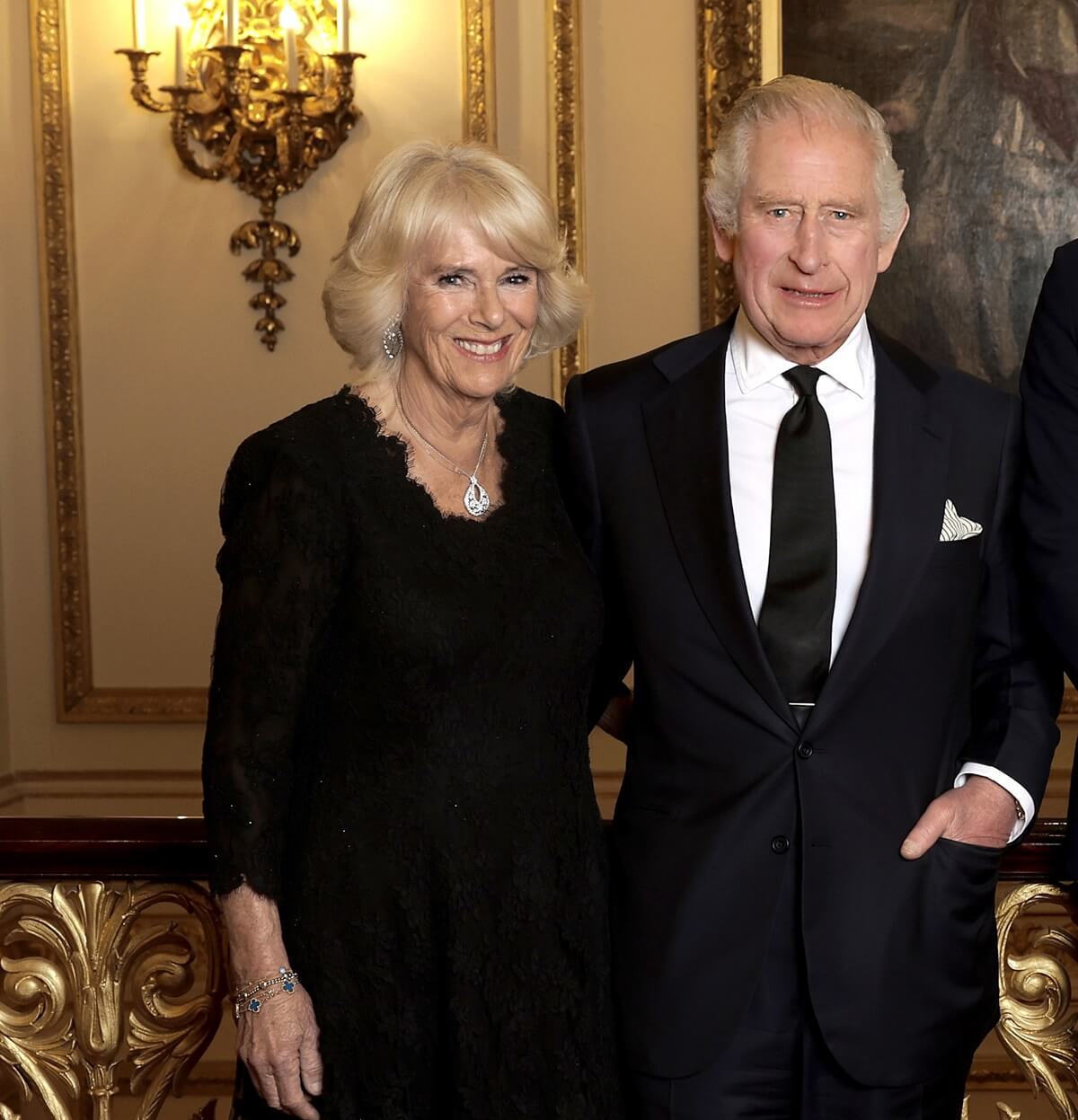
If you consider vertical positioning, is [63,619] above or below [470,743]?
below

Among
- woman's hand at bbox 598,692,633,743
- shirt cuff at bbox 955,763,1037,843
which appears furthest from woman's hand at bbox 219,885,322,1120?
A: shirt cuff at bbox 955,763,1037,843

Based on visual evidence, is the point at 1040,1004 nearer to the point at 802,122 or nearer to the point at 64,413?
the point at 802,122

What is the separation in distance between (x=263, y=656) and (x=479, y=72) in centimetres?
370

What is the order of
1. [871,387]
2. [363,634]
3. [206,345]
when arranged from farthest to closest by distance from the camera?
[206,345] → [871,387] → [363,634]

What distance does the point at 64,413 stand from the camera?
553 cm

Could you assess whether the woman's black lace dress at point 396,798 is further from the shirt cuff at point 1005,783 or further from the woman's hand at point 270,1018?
the shirt cuff at point 1005,783

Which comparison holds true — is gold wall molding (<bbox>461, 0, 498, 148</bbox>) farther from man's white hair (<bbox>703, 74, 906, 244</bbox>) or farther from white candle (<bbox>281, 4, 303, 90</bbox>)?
man's white hair (<bbox>703, 74, 906, 244</bbox>)

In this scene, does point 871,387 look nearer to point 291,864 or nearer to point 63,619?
point 291,864

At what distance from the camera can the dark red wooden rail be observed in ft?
7.72

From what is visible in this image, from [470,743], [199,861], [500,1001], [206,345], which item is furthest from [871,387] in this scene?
[206,345]

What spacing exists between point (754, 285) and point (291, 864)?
1040mm

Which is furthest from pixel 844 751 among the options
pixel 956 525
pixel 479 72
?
pixel 479 72

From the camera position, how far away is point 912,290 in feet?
17.0

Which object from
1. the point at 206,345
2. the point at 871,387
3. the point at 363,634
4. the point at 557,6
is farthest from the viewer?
the point at 206,345
